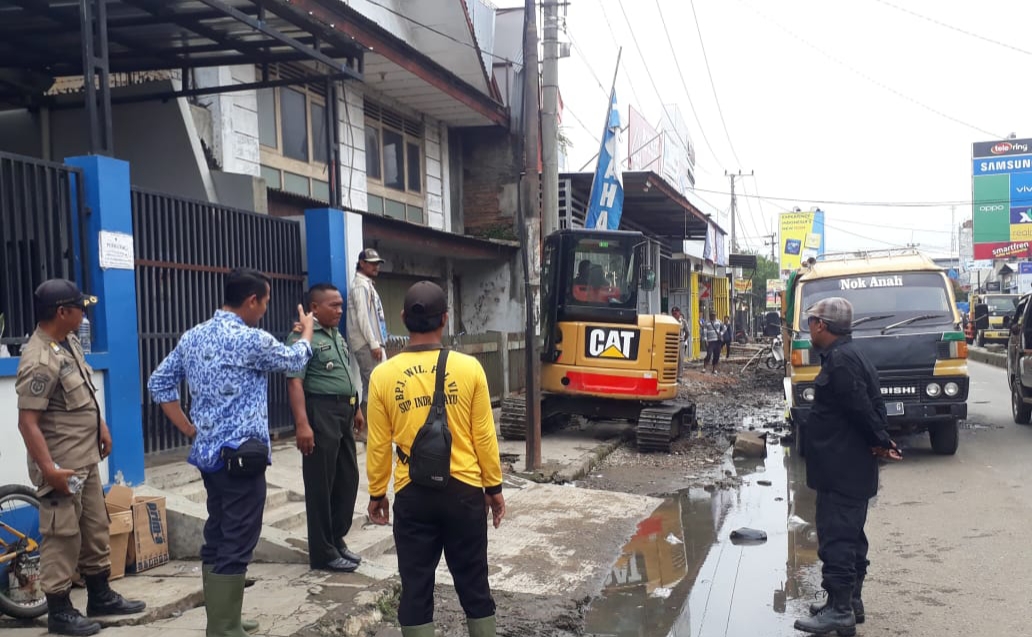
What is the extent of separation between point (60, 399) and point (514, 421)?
303 inches

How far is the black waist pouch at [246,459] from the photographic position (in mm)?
4055

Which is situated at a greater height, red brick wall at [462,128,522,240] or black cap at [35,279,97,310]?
red brick wall at [462,128,522,240]

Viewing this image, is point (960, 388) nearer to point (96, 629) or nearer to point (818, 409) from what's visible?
point (818, 409)

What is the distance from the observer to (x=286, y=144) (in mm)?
12062

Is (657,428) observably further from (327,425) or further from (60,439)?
(60,439)

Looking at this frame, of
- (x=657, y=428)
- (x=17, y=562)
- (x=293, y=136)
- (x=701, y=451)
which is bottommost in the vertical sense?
(x=701, y=451)

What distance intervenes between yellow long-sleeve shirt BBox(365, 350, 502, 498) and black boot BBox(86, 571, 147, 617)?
1935 millimetres

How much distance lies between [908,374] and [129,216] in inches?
326

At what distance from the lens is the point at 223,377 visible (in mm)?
4113

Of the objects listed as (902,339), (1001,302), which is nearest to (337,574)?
(902,339)

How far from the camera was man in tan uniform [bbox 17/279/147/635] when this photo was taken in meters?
4.19

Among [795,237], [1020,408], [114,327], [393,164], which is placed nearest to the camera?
[114,327]

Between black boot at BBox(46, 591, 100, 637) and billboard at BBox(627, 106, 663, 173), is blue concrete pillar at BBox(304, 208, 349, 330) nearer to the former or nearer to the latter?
black boot at BBox(46, 591, 100, 637)

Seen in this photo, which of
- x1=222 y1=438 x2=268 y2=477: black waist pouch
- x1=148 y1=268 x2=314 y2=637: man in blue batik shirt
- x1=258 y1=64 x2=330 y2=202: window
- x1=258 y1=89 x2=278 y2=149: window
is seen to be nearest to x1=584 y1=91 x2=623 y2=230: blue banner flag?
x1=258 y1=64 x2=330 y2=202: window
